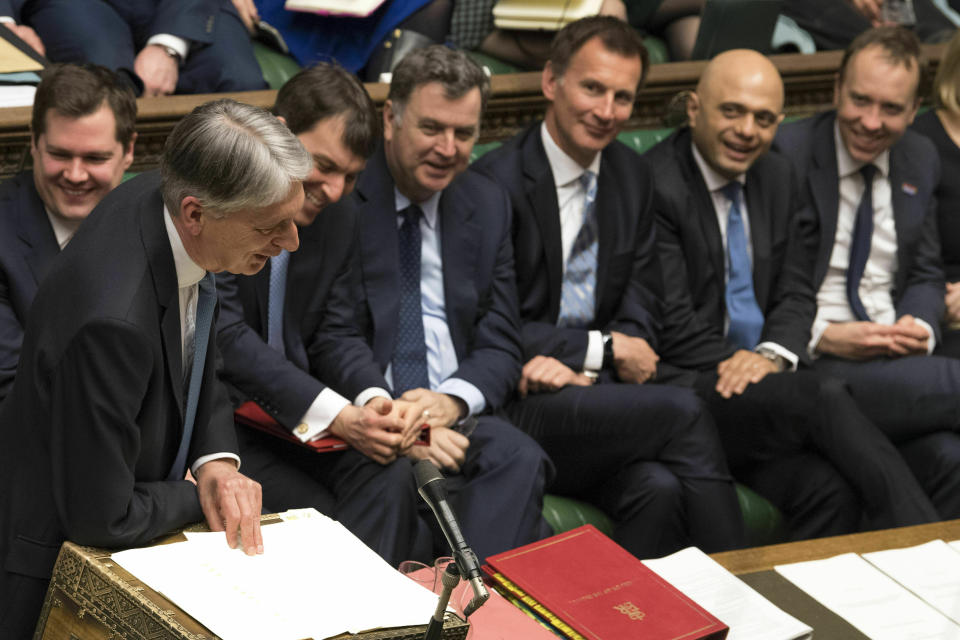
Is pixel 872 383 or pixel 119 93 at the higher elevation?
pixel 119 93

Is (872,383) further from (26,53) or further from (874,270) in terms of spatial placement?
(26,53)

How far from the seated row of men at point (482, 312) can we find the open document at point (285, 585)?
56 mm

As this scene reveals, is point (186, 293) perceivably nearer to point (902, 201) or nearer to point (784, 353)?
point (784, 353)

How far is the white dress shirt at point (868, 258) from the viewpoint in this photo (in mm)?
3516

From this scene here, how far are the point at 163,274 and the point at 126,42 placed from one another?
1.77 meters

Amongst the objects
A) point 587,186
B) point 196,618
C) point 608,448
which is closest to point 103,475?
point 196,618

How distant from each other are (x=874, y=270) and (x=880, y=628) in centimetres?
179

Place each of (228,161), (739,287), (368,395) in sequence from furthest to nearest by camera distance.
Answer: (739,287) → (368,395) → (228,161)

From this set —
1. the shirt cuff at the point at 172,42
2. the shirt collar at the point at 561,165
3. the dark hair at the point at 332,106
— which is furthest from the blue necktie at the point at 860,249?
the shirt cuff at the point at 172,42

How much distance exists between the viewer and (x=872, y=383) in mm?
3250

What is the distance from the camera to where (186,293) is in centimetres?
178

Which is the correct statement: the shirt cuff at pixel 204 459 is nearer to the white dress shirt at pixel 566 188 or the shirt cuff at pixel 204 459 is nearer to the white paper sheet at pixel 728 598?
the white paper sheet at pixel 728 598

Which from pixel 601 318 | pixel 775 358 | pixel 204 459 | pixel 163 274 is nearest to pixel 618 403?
pixel 601 318

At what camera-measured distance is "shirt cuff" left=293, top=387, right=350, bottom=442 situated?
2535 mm
